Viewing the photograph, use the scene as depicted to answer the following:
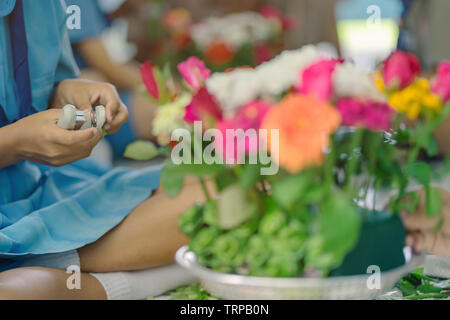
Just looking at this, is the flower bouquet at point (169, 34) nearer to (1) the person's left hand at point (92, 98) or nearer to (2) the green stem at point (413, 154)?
(1) the person's left hand at point (92, 98)

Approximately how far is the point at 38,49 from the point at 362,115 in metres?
0.49

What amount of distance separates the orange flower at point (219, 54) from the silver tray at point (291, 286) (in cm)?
129

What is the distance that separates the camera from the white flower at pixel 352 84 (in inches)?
19.3

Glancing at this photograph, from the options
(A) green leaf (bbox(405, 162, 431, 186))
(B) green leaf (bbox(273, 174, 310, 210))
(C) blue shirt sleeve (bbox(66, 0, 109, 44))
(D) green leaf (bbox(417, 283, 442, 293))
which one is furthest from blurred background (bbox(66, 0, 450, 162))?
(B) green leaf (bbox(273, 174, 310, 210))

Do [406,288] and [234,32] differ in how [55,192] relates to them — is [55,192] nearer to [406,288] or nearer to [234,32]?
[406,288]

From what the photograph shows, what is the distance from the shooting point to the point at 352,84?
49 centimetres

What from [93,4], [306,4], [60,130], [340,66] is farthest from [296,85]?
[306,4]

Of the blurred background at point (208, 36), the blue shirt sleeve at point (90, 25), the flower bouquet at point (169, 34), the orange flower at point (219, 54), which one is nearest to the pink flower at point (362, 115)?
the blurred background at point (208, 36)

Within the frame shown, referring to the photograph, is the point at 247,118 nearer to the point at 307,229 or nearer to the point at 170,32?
the point at 307,229

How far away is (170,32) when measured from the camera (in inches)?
83.0

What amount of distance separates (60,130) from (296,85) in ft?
0.97

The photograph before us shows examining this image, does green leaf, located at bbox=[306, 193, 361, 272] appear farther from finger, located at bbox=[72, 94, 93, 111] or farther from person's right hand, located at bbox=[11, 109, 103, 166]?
finger, located at bbox=[72, 94, 93, 111]

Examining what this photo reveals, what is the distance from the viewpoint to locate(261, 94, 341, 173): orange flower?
1.44 feet

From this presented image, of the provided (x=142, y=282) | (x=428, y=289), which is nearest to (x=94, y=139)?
(x=142, y=282)
